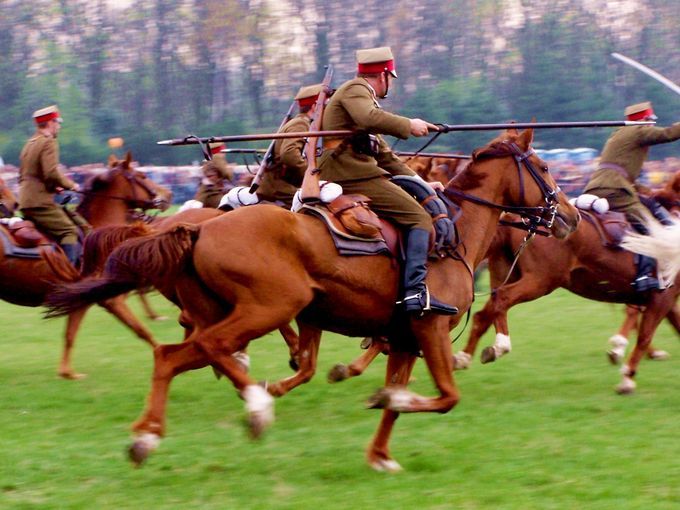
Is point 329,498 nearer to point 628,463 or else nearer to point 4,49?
point 628,463

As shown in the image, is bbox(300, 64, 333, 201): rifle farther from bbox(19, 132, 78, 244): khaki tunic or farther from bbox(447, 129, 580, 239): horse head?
bbox(19, 132, 78, 244): khaki tunic

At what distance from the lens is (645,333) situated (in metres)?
10.4

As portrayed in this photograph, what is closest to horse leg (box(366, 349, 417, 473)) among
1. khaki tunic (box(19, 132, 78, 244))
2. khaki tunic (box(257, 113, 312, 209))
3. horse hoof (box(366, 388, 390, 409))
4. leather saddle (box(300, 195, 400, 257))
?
horse hoof (box(366, 388, 390, 409))

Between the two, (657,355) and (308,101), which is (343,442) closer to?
(308,101)

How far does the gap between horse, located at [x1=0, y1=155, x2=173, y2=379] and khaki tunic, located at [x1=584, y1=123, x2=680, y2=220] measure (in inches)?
188

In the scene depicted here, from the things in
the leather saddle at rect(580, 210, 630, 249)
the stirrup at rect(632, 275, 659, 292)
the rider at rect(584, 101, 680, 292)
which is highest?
the rider at rect(584, 101, 680, 292)

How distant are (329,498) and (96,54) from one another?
180 ft

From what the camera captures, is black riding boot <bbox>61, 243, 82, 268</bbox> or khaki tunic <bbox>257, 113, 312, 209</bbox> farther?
black riding boot <bbox>61, 243, 82, 268</bbox>

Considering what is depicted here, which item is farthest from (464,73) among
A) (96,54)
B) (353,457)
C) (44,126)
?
(353,457)

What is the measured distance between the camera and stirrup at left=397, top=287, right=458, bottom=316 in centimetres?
719

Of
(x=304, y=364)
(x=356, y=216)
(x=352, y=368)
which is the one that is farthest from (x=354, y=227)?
(x=352, y=368)

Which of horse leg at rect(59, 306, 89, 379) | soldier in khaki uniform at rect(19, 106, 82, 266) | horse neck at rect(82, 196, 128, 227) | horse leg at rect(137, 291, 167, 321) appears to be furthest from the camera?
horse leg at rect(137, 291, 167, 321)

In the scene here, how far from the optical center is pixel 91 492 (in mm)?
6699

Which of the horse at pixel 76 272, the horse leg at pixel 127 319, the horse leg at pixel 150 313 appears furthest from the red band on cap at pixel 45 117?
the horse leg at pixel 150 313
